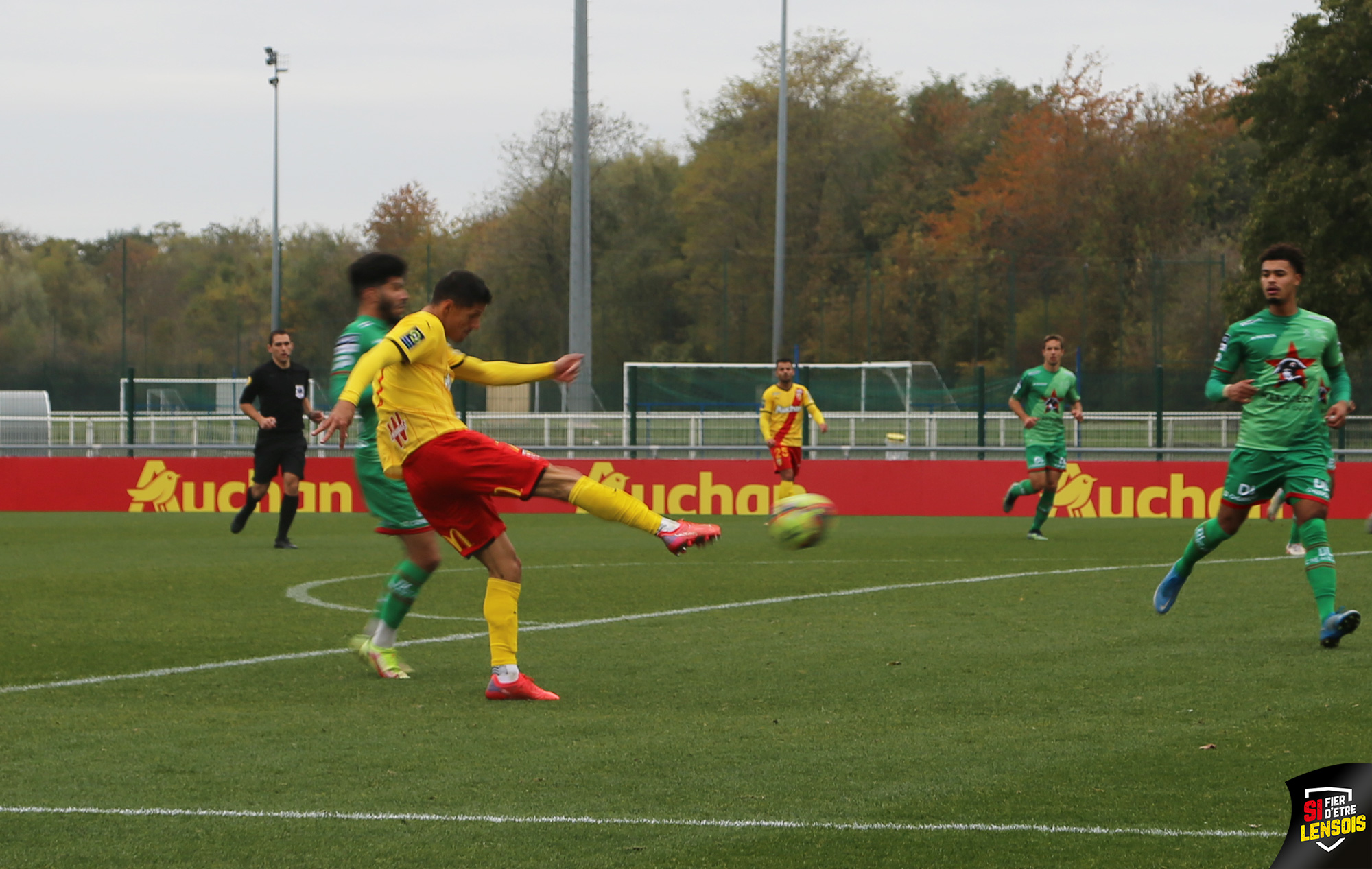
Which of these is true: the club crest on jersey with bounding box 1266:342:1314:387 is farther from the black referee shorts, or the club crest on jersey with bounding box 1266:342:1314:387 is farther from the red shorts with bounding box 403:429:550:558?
the black referee shorts

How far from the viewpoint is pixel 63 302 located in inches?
2552

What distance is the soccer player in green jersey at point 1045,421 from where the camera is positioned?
52.3 ft

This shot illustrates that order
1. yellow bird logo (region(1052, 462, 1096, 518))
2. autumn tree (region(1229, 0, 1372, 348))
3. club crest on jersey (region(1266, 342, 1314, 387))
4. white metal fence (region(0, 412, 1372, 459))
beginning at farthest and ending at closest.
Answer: autumn tree (region(1229, 0, 1372, 348))
white metal fence (region(0, 412, 1372, 459))
yellow bird logo (region(1052, 462, 1096, 518))
club crest on jersey (region(1266, 342, 1314, 387))

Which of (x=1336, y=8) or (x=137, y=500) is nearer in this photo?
(x=137, y=500)

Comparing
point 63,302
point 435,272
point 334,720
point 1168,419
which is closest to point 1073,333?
point 435,272

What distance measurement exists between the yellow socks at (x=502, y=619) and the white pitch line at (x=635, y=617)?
1.74m

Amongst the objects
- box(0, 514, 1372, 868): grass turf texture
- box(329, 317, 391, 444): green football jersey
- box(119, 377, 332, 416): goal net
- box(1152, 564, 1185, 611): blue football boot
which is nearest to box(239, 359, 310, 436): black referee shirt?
box(0, 514, 1372, 868): grass turf texture

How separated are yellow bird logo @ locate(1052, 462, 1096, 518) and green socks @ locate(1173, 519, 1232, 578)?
446 inches

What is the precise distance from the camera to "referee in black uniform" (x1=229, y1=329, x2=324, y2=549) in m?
14.8

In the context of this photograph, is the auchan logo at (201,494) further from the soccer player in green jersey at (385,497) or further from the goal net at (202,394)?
the goal net at (202,394)

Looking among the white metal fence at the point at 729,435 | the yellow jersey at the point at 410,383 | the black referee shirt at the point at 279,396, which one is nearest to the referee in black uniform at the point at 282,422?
the black referee shirt at the point at 279,396

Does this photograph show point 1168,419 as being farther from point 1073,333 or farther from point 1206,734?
point 1073,333

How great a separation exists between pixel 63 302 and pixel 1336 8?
51114 millimetres

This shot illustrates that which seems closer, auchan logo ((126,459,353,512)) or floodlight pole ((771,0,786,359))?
auchan logo ((126,459,353,512))
